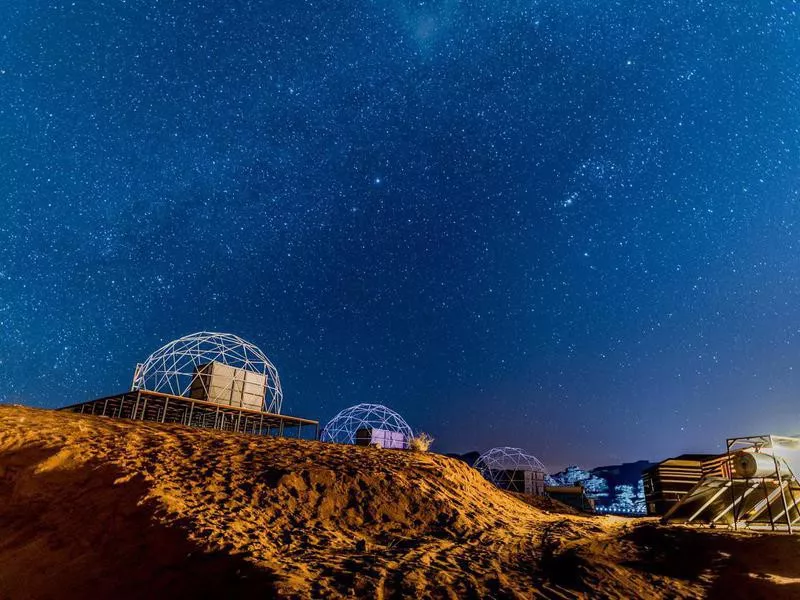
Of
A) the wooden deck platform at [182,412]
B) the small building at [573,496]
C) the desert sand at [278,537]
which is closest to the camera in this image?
the desert sand at [278,537]

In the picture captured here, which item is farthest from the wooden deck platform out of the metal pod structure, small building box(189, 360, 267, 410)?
the metal pod structure

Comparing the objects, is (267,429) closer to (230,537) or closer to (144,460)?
(144,460)

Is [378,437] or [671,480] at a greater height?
[378,437]

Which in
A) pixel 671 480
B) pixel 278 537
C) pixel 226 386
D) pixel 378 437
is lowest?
pixel 278 537

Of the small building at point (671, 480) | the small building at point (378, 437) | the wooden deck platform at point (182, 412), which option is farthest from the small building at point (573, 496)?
the wooden deck platform at point (182, 412)

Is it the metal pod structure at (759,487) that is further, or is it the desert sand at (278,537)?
the metal pod structure at (759,487)

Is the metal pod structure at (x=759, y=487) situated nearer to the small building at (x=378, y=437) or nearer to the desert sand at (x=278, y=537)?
the desert sand at (x=278, y=537)

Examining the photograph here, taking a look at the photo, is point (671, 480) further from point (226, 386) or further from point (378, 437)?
point (226, 386)

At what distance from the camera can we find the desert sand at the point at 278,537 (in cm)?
745

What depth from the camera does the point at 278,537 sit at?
9.06 m

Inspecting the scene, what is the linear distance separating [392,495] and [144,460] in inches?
246

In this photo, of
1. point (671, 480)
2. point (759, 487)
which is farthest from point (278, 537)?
point (671, 480)

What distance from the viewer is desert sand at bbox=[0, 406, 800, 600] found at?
7.45 meters

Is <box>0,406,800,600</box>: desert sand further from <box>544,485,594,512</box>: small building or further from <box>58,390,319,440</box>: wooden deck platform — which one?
<box>544,485,594,512</box>: small building
